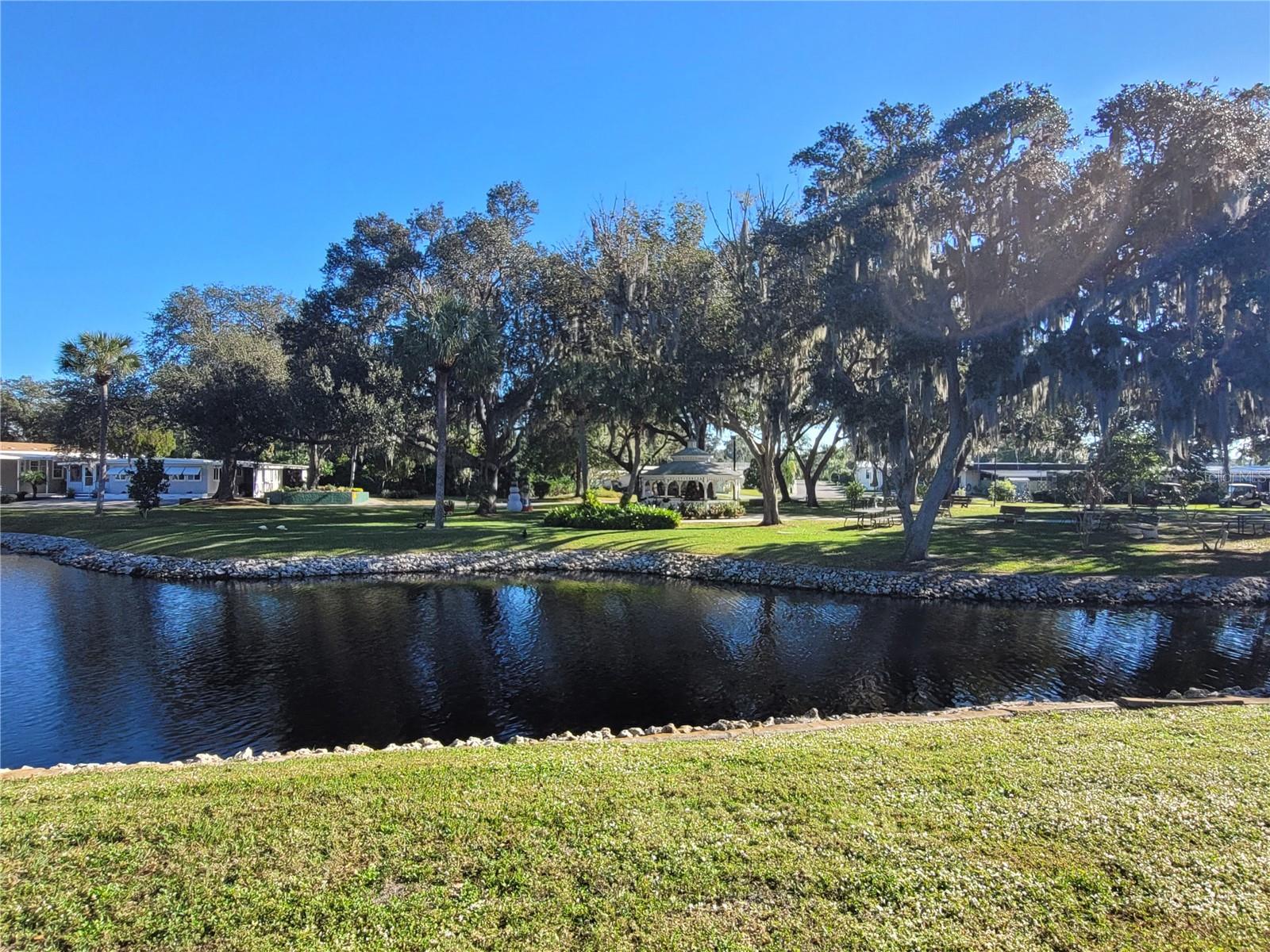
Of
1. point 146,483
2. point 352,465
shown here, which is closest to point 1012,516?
point 146,483

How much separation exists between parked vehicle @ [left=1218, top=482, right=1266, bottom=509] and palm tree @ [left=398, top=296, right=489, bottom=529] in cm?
3825

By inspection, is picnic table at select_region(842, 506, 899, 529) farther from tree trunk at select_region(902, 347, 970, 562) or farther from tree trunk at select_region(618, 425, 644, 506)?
tree trunk at select_region(618, 425, 644, 506)

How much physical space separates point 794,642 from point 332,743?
790 centimetres

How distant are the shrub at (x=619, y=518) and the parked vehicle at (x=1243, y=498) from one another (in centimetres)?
3083

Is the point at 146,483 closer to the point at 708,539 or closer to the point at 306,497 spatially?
the point at 306,497

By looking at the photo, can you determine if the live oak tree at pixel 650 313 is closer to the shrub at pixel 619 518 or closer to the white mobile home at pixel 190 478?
the shrub at pixel 619 518

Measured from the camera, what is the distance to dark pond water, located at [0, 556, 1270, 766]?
874 centimetres

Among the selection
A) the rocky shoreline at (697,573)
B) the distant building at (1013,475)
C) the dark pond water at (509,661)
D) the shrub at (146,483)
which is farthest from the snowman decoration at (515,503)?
the distant building at (1013,475)

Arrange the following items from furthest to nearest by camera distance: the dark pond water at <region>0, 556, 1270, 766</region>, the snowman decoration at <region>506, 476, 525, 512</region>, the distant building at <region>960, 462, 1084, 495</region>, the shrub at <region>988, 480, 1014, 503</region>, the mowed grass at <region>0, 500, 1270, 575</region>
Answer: the distant building at <region>960, 462, 1084, 495</region> < the shrub at <region>988, 480, 1014, 503</region> < the snowman decoration at <region>506, 476, 525, 512</region> < the mowed grass at <region>0, 500, 1270, 575</region> < the dark pond water at <region>0, 556, 1270, 766</region>

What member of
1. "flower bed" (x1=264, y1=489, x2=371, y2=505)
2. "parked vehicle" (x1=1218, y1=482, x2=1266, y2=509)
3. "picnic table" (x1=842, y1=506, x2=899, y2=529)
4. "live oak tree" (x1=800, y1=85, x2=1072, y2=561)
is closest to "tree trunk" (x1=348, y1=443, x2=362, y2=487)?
"flower bed" (x1=264, y1=489, x2=371, y2=505)

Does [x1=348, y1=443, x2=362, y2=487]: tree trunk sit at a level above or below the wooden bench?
above

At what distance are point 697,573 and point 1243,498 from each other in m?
34.9

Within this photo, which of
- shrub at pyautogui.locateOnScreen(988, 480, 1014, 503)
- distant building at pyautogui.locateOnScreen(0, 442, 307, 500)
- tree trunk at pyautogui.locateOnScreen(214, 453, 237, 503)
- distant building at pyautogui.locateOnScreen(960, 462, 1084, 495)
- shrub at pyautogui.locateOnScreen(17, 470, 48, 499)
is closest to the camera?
tree trunk at pyautogui.locateOnScreen(214, 453, 237, 503)

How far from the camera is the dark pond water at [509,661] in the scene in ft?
28.7
